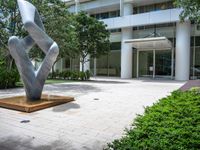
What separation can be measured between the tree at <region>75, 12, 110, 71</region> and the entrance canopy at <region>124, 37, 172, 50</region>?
244cm

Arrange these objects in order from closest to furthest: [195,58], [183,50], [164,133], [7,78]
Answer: [164,133], [7,78], [183,50], [195,58]

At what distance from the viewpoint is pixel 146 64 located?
26.0 meters

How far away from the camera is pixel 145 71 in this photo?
2609 centimetres

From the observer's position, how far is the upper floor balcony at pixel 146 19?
74.7 ft

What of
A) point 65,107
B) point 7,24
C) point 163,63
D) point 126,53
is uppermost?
point 7,24

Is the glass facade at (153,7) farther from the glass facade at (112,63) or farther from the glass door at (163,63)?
the glass door at (163,63)

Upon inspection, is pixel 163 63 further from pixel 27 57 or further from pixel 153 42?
pixel 27 57

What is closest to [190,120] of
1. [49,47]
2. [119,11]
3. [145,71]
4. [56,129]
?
[56,129]

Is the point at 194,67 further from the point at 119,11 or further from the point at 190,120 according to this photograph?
the point at 190,120

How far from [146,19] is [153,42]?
3.51 meters

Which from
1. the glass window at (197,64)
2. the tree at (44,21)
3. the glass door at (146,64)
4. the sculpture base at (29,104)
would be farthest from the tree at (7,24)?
the glass window at (197,64)

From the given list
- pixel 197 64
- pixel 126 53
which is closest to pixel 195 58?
pixel 197 64

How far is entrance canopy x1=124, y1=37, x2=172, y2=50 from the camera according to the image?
2077cm

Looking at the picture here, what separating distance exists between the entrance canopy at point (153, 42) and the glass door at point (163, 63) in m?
0.62
